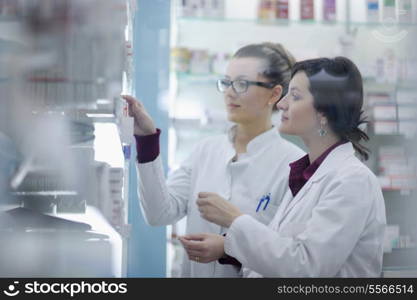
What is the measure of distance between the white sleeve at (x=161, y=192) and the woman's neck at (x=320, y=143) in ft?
1.64

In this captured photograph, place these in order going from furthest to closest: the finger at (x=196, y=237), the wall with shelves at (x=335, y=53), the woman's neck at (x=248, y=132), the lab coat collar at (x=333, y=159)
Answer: the wall with shelves at (x=335, y=53) < the woman's neck at (x=248, y=132) < the finger at (x=196, y=237) < the lab coat collar at (x=333, y=159)

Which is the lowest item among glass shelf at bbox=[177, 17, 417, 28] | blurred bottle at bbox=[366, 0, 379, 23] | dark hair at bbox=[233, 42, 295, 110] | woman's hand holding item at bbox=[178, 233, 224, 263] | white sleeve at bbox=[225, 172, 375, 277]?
woman's hand holding item at bbox=[178, 233, 224, 263]

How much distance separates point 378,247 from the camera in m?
1.24

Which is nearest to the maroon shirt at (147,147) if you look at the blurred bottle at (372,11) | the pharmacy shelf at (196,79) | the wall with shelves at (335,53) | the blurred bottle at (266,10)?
the wall with shelves at (335,53)

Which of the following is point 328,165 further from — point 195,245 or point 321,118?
point 195,245

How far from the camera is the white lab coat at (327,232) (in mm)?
1178

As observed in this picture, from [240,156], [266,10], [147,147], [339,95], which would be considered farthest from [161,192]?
[266,10]

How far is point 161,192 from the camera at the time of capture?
5.49ft

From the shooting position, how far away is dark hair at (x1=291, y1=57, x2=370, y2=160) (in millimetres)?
1336

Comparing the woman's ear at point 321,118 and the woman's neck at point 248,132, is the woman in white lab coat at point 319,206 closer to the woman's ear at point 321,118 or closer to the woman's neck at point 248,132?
the woman's ear at point 321,118

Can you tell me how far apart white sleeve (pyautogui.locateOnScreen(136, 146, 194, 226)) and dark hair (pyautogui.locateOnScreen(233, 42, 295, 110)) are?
39cm

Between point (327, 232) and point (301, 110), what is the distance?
0.33 meters

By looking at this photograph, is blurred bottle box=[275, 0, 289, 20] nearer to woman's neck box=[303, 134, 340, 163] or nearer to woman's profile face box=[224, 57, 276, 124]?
woman's profile face box=[224, 57, 276, 124]

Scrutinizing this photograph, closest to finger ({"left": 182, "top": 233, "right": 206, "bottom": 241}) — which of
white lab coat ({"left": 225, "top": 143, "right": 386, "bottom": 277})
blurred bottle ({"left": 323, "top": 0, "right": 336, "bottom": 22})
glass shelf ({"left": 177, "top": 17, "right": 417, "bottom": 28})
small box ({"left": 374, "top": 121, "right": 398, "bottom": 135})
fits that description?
white lab coat ({"left": 225, "top": 143, "right": 386, "bottom": 277})
